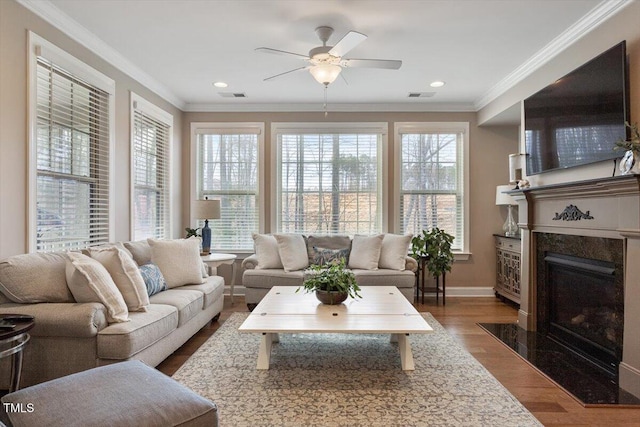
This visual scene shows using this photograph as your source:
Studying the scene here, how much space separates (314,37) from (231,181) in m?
2.73

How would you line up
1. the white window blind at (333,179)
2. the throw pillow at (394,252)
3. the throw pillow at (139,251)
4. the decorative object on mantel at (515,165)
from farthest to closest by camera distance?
1. the white window blind at (333,179)
2. the throw pillow at (394,252)
3. the decorative object on mantel at (515,165)
4. the throw pillow at (139,251)

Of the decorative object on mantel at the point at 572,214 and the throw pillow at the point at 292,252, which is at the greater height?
the decorative object on mantel at the point at 572,214

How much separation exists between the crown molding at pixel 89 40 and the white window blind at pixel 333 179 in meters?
1.84

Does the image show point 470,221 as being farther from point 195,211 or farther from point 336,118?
point 195,211

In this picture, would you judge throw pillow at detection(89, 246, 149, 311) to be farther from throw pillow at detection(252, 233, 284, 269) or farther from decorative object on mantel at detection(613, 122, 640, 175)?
decorative object on mantel at detection(613, 122, 640, 175)

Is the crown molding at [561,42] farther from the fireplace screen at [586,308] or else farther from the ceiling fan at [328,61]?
the fireplace screen at [586,308]

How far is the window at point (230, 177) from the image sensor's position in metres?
Answer: 5.43

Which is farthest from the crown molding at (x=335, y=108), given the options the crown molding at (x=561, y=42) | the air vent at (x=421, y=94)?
the crown molding at (x=561, y=42)

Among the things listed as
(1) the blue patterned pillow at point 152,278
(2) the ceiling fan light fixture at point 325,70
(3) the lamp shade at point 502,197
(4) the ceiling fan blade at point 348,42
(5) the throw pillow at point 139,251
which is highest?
(4) the ceiling fan blade at point 348,42

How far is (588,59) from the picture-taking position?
10.0 feet

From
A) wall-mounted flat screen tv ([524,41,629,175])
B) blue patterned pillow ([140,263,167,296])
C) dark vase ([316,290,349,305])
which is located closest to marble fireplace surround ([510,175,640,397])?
wall-mounted flat screen tv ([524,41,629,175])

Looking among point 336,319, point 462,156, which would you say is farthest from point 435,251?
point 336,319

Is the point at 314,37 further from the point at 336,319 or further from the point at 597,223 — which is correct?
the point at 597,223

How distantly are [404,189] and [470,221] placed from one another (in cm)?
104
